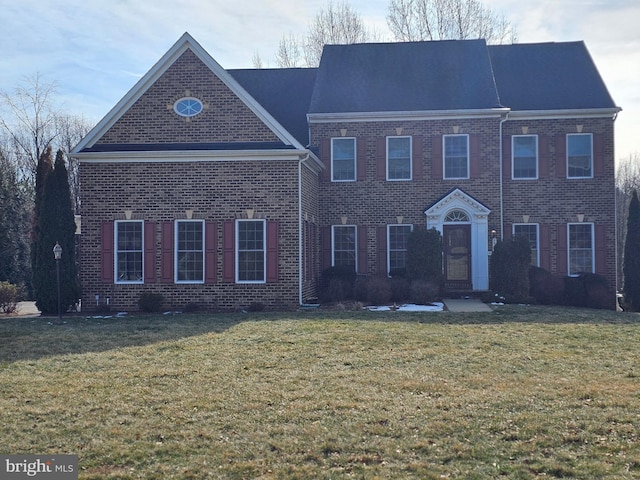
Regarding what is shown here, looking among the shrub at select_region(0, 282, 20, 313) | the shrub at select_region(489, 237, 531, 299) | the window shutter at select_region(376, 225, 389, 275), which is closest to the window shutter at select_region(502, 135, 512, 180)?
the shrub at select_region(489, 237, 531, 299)

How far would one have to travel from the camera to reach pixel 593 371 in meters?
9.75

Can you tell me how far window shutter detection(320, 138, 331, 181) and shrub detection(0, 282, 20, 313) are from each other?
33.5ft

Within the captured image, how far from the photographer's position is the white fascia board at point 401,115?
71.9 ft

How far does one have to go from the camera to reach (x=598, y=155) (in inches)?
883

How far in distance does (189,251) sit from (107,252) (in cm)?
224

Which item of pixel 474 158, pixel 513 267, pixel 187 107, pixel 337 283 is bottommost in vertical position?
pixel 337 283

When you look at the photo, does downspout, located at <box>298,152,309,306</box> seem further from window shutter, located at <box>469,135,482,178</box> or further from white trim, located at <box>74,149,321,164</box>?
window shutter, located at <box>469,135,482,178</box>

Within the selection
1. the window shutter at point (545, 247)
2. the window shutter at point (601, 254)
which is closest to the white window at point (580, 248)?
the window shutter at point (601, 254)

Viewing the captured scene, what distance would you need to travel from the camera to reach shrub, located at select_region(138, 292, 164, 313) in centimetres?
1820

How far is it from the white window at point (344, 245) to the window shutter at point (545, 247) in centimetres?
615

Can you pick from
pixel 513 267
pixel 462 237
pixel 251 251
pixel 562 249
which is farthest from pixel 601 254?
pixel 251 251

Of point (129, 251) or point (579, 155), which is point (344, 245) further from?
point (579, 155)

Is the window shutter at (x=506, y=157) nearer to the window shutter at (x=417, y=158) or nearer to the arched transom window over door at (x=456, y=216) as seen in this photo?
the arched transom window over door at (x=456, y=216)

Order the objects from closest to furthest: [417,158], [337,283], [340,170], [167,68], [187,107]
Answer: [167,68] → [187,107] → [337,283] → [417,158] → [340,170]
